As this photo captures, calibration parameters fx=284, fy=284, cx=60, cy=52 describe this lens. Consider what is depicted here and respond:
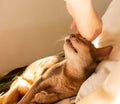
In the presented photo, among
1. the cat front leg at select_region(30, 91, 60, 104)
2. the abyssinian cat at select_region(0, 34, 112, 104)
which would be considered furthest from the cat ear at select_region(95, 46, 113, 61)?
the cat front leg at select_region(30, 91, 60, 104)

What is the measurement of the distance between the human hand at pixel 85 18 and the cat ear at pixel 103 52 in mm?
63

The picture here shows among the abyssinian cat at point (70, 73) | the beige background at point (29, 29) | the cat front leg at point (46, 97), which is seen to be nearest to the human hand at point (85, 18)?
the abyssinian cat at point (70, 73)

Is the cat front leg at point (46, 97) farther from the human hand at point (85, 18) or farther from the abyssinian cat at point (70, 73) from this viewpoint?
the human hand at point (85, 18)

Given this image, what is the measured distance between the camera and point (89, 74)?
1072 mm

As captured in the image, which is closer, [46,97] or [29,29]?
[46,97]

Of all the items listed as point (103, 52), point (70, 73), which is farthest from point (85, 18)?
point (70, 73)

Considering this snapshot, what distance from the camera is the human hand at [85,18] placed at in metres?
0.93

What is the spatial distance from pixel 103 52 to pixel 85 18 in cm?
15

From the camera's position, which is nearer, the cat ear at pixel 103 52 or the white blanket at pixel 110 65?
the white blanket at pixel 110 65

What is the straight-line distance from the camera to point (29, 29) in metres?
1.80

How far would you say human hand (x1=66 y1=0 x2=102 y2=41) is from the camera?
93 cm

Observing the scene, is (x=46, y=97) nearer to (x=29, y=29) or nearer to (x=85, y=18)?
(x=85, y=18)

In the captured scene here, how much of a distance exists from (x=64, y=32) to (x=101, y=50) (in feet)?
2.83

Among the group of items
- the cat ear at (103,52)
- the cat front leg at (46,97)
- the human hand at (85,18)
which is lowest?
the cat front leg at (46,97)
